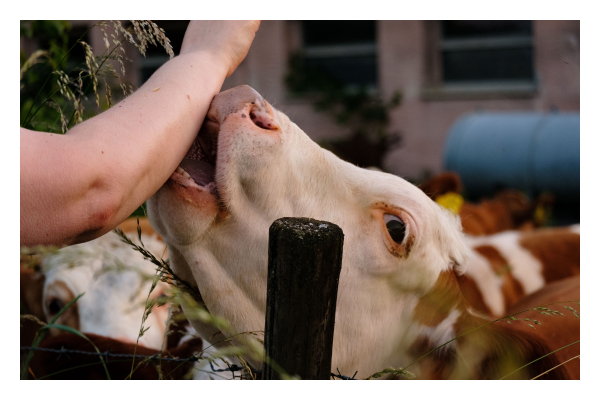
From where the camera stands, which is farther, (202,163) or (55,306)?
(55,306)

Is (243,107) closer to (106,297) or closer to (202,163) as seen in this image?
(202,163)

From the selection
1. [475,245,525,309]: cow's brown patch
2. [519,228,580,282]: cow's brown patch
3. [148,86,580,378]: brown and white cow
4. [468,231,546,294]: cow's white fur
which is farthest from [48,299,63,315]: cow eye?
[519,228,580,282]: cow's brown patch

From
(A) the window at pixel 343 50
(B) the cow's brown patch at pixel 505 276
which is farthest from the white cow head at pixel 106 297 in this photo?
(A) the window at pixel 343 50

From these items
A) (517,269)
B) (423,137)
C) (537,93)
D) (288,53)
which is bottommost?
(517,269)

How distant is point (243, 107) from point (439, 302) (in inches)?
33.3

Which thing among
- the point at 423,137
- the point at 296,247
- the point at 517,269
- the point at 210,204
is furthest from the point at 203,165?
the point at 423,137

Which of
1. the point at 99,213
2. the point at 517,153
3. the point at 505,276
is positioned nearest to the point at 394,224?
the point at 99,213

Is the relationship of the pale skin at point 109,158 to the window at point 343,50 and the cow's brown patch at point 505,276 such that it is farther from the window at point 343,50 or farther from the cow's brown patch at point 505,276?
the window at point 343,50

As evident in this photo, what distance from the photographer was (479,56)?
938 centimetres

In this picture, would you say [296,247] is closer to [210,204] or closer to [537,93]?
[210,204]

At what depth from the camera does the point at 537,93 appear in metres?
8.38

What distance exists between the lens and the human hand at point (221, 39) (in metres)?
1.35

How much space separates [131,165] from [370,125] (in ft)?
30.5

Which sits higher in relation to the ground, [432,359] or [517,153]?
[517,153]
